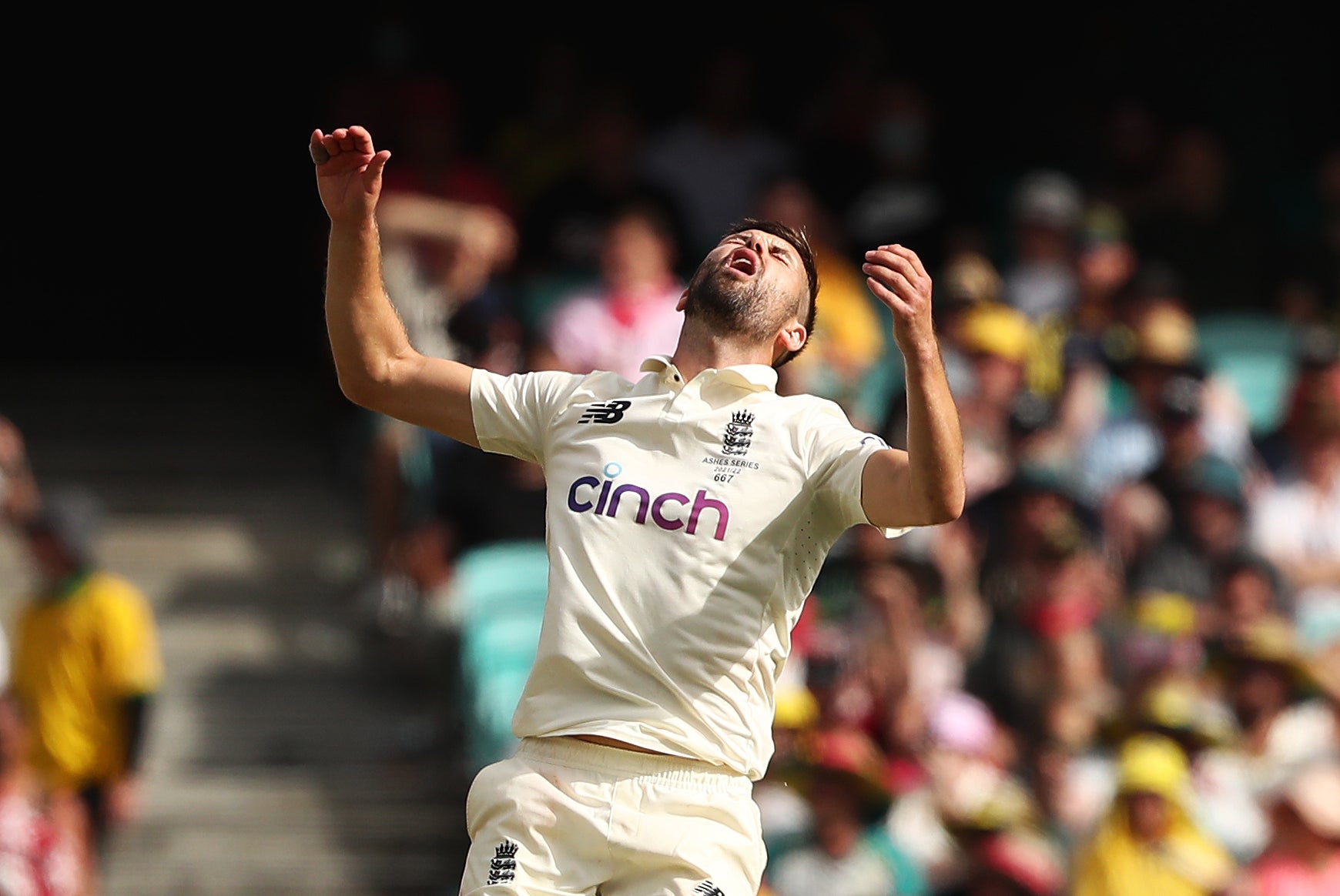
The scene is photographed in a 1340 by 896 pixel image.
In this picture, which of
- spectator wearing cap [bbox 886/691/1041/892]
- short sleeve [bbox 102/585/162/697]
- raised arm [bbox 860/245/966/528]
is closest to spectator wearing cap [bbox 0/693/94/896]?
short sleeve [bbox 102/585/162/697]

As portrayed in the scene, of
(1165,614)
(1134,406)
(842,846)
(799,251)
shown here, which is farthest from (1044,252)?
(799,251)

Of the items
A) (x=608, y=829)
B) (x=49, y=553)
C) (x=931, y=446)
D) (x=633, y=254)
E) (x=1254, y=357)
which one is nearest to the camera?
(x=931, y=446)

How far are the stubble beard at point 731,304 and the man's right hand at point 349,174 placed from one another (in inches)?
26.7

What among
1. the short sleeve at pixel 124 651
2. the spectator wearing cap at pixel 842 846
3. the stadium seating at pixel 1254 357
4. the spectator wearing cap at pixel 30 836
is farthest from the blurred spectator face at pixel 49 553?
the stadium seating at pixel 1254 357

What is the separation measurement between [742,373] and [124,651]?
4900 mm

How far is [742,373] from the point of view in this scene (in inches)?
163

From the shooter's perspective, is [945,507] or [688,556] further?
[688,556]

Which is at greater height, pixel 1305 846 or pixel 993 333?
pixel 993 333

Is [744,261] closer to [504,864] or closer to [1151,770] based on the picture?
[504,864]

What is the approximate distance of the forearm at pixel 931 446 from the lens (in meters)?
3.72

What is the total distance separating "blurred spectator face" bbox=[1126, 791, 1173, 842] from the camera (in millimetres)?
7680

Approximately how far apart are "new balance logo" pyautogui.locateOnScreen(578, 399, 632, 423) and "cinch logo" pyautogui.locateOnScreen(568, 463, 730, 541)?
115 millimetres

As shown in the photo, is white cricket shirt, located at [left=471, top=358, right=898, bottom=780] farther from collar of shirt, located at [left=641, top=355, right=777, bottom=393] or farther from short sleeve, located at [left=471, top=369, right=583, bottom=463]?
short sleeve, located at [left=471, top=369, right=583, bottom=463]

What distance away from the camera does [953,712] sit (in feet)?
26.6
